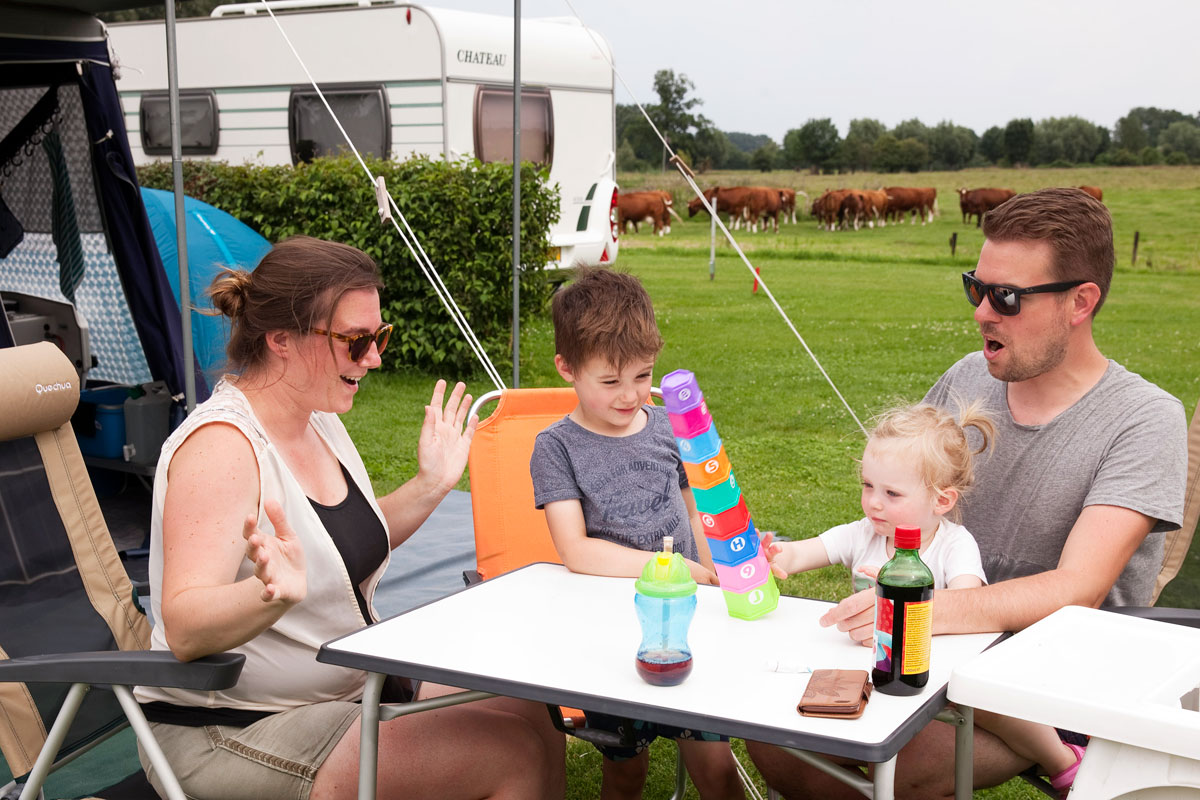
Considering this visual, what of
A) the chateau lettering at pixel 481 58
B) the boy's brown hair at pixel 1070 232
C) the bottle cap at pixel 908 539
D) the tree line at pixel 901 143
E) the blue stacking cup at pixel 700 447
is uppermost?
the tree line at pixel 901 143

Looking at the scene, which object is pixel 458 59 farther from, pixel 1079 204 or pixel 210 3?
pixel 210 3

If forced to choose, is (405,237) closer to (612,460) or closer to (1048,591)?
(612,460)

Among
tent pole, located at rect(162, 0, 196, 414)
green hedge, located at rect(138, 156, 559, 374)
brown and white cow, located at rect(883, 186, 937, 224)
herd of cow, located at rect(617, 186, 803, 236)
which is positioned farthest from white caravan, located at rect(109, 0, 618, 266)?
brown and white cow, located at rect(883, 186, 937, 224)

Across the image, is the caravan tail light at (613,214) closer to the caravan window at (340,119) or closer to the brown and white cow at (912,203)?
the caravan window at (340,119)

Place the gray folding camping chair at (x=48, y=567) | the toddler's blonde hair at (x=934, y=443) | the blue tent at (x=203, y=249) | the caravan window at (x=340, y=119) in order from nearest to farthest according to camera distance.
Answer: the toddler's blonde hair at (x=934, y=443) → the gray folding camping chair at (x=48, y=567) → the blue tent at (x=203, y=249) → the caravan window at (x=340, y=119)

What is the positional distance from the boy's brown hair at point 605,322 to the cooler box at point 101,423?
3293 millimetres

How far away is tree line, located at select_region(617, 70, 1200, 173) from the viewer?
36938 mm

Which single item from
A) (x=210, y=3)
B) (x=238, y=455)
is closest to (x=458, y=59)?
(x=238, y=455)

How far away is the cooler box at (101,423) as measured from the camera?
504 centimetres

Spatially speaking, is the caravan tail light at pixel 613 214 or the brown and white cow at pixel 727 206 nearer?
the caravan tail light at pixel 613 214

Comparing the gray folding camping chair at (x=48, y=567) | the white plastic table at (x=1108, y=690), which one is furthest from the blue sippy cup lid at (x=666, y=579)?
the gray folding camping chair at (x=48, y=567)

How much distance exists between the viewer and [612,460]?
2.45 meters

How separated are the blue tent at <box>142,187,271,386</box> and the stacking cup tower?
4.10 m

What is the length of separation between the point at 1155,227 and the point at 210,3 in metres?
21.9
